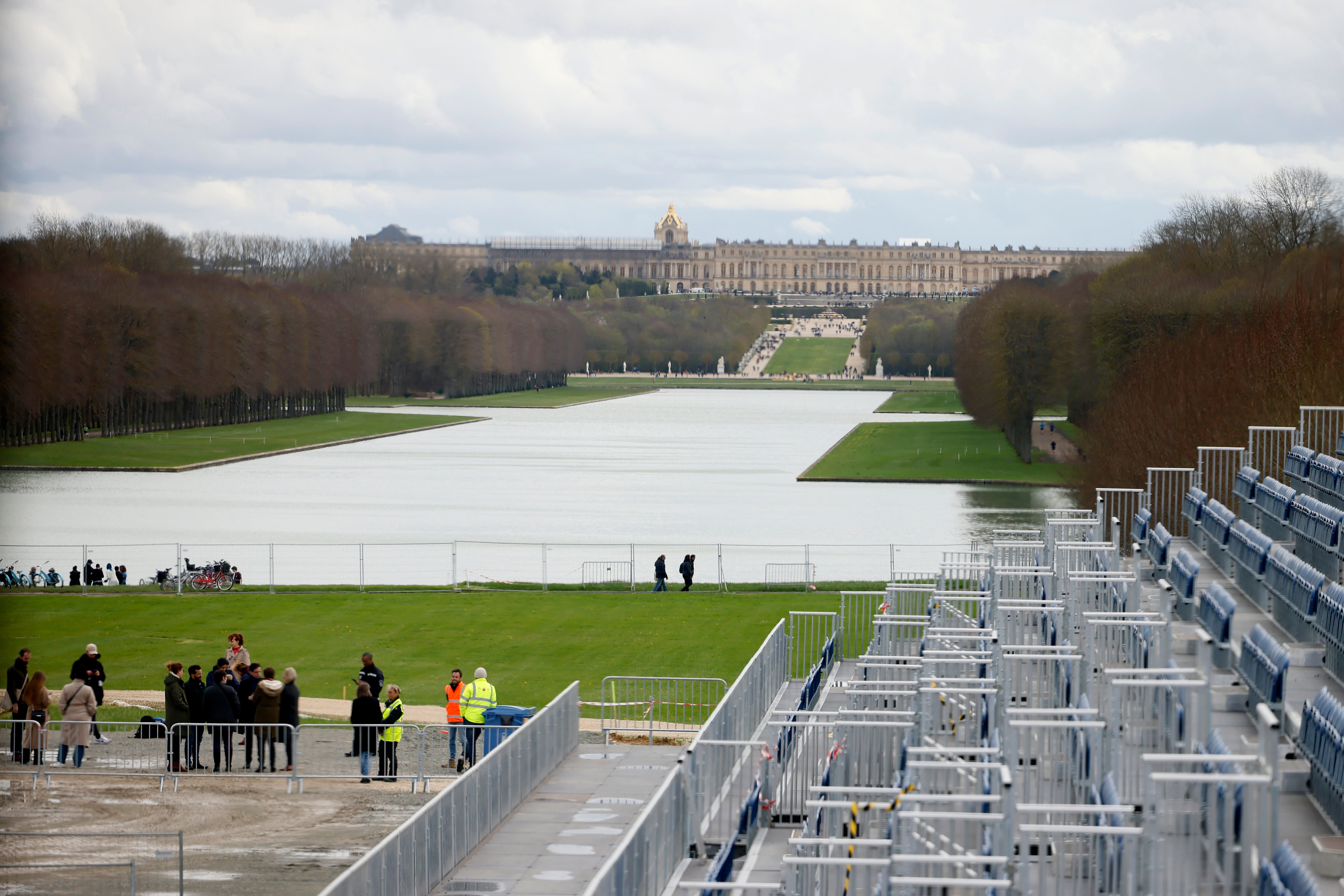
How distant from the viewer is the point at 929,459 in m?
73.0

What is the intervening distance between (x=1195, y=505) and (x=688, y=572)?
1324 cm

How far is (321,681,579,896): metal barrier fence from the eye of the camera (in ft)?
38.2

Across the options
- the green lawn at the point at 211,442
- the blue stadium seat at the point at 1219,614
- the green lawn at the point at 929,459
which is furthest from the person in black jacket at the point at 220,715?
the green lawn at the point at 211,442

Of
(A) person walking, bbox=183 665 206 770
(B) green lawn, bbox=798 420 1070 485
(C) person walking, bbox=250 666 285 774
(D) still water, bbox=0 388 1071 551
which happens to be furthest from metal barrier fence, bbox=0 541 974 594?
(B) green lawn, bbox=798 420 1070 485

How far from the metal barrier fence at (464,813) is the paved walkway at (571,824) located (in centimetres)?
15

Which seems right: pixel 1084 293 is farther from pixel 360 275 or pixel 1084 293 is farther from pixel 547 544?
pixel 360 275

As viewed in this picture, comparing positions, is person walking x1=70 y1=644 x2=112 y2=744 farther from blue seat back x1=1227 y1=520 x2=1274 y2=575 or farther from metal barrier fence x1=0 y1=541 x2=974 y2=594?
blue seat back x1=1227 y1=520 x2=1274 y2=575

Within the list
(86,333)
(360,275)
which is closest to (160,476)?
(86,333)

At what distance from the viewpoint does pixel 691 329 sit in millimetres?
188250

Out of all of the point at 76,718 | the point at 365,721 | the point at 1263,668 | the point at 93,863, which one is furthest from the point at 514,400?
the point at 1263,668

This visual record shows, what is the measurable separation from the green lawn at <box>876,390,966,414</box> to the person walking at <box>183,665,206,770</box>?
81700 mm

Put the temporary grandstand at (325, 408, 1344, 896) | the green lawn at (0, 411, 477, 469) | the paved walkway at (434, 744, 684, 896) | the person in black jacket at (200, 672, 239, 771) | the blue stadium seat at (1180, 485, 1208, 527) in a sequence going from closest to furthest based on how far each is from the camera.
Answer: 1. the temporary grandstand at (325, 408, 1344, 896)
2. the paved walkway at (434, 744, 684, 896)
3. the person in black jacket at (200, 672, 239, 771)
4. the blue stadium seat at (1180, 485, 1208, 527)
5. the green lawn at (0, 411, 477, 469)

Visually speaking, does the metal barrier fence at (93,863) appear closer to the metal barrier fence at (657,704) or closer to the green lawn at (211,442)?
the metal barrier fence at (657,704)

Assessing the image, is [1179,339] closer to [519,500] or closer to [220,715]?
[519,500]
